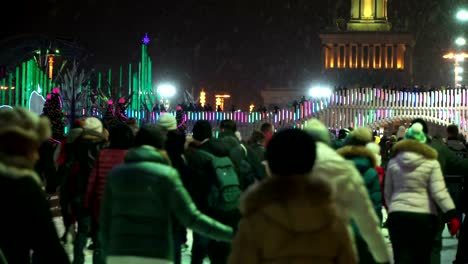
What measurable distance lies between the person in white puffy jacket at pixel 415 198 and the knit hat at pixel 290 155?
13.1 ft

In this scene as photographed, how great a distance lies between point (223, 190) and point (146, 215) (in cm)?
278

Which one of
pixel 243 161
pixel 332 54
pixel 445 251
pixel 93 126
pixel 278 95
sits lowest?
pixel 445 251

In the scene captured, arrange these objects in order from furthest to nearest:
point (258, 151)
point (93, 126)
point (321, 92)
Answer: point (321, 92)
point (258, 151)
point (93, 126)

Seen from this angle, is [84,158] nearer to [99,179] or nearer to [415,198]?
[99,179]

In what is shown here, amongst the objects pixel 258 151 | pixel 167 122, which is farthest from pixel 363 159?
pixel 258 151

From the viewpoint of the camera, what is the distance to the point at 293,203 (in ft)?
13.7

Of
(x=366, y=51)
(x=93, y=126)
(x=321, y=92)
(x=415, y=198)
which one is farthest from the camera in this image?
(x=366, y=51)

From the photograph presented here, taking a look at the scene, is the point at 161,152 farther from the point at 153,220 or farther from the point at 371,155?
the point at 371,155

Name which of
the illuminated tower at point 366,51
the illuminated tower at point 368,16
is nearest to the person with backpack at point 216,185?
the illuminated tower at point 366,51

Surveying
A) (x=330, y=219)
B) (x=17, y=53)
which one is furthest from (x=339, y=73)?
(x=330, y=219)

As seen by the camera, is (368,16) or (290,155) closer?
(290,155)

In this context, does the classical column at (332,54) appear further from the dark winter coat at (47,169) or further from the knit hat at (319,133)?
the knit hat at (319,133)

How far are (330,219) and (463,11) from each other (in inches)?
818

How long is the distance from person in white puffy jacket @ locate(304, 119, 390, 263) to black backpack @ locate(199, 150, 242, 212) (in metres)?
2.81
